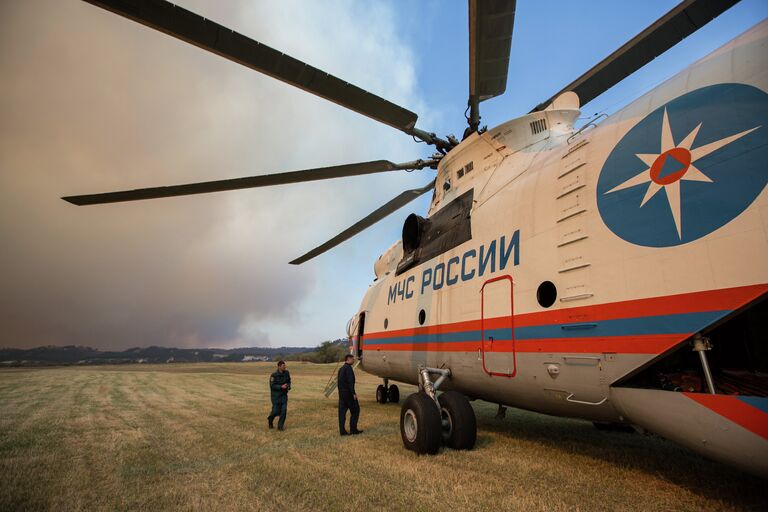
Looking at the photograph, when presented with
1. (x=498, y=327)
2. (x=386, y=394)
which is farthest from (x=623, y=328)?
(x=386, y=394)

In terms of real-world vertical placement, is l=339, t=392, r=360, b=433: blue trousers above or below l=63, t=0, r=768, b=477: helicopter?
below

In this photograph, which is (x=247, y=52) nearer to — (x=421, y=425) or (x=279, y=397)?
(x=421, y=425)

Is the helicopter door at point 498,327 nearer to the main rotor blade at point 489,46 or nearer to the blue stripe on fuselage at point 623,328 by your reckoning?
the blue stripe on fuselage at point 623,328

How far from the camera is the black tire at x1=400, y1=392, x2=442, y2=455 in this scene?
5.67 metres

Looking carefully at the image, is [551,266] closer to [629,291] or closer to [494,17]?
[629,291]

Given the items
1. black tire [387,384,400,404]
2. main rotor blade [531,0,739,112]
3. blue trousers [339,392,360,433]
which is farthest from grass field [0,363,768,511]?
main rotor blade [531,0,739,112]

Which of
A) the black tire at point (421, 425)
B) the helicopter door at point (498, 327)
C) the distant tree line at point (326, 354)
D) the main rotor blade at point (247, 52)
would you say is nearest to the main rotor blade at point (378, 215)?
the main rotor blade at point (247, 52)

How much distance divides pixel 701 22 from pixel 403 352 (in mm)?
7971

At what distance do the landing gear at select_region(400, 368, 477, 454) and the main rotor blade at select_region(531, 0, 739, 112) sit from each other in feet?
21.2

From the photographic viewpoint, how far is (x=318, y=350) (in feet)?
212

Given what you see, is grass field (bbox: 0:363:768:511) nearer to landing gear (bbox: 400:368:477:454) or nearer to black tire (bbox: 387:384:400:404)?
landing gear (bbox: 400:368:477:454)

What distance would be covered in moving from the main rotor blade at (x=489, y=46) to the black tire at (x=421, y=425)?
573 centimetres

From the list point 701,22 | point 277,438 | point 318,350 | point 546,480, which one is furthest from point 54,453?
point 318,350

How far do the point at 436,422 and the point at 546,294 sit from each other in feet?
8.97
